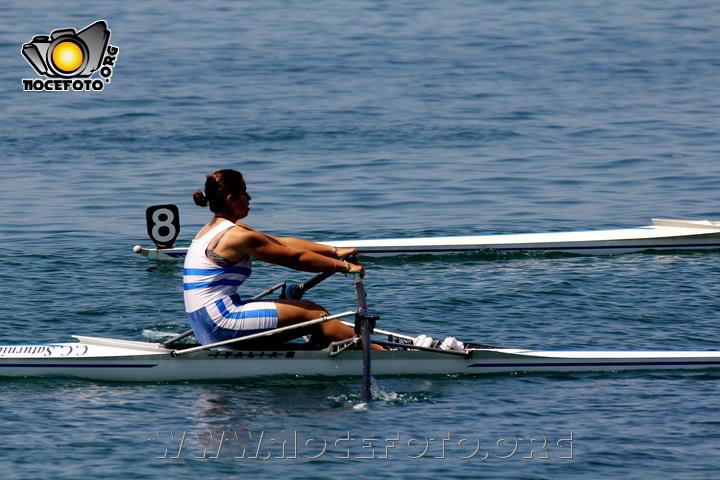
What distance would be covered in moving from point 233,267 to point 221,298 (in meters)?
0.24

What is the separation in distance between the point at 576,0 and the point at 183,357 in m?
32.5

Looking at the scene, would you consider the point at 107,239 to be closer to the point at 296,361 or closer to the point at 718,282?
the point at 296,361

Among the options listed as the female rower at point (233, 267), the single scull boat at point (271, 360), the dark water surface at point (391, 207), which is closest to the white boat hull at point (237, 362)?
the single scull boat at point (271, 360)

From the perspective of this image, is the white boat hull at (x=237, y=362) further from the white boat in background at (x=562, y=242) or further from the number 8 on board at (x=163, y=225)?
the white boat in background at (x=562, y=242)

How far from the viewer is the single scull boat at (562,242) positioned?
11680mm

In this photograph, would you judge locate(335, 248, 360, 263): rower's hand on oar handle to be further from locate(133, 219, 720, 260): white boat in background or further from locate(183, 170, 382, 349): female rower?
locate(133, 219, 720, 260): white boat in background

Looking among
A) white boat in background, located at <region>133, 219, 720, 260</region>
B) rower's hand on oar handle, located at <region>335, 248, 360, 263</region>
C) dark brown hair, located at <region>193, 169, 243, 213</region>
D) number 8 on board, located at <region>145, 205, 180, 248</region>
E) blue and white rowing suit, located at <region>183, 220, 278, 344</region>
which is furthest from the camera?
white boat in background, located at <region>133, 219, 720, 260</region>

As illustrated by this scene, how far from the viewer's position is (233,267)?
6961mm

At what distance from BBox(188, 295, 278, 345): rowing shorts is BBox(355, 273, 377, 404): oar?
2.02 ft

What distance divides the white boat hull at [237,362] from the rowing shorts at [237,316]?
0.87 ft

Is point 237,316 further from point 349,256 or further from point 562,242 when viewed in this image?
point 562,242

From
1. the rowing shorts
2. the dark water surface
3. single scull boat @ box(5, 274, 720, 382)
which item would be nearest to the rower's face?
the rowing shorts

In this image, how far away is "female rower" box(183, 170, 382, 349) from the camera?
681cm

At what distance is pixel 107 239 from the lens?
12.5 meters
